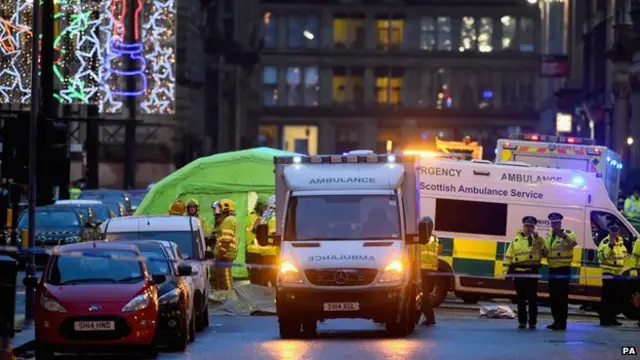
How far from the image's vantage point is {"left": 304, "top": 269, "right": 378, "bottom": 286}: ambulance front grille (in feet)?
67.8

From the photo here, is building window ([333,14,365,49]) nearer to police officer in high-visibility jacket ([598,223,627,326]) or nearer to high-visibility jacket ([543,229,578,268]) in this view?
police officer in high-visibility jacket ([598,223,627,326])

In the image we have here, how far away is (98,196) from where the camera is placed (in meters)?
46.4

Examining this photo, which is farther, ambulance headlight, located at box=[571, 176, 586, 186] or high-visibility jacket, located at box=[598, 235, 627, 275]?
ambulance headlight, located at box=[571, 176, 586, 186]

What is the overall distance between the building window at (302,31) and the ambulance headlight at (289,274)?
340 ft

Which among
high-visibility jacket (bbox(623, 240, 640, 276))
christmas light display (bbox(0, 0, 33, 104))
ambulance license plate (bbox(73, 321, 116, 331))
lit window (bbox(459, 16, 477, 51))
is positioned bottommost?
ambulance license plate (bbox(73, 321, 116, 331))

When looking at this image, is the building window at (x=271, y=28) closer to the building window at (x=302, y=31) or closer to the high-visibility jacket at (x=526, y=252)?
the building window at (x=302, y=31)

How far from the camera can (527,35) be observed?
409 ft

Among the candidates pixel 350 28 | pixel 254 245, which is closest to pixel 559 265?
pixel 254 245

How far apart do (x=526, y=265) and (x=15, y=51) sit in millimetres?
13696

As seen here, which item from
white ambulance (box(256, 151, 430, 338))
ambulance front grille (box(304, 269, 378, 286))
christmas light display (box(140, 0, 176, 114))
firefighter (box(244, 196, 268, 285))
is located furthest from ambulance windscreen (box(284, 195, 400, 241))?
christmas light display (box(140, 0, 176, 114))

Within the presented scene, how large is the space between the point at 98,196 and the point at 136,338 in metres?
29.0

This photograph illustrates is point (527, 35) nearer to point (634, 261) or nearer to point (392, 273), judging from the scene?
point (634, 261)

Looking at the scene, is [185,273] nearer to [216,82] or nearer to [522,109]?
[216,82]

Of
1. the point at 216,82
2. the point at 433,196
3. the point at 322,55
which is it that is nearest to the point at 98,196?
the point at 433,196
